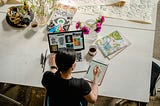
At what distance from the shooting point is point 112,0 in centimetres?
245

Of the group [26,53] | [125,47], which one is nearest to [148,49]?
[125,47]

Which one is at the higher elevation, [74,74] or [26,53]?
[26,53]

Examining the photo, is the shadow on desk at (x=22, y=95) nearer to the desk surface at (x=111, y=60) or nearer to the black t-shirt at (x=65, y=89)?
the desk surface at (x=111, y=60)

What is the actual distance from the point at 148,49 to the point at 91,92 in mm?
613

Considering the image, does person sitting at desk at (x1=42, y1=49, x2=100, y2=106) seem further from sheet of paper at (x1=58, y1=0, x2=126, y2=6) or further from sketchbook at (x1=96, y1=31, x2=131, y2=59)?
sheet of paper at (x1=58, y1=0, x2=126, y2=6)

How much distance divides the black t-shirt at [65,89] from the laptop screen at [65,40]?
0.33 meters

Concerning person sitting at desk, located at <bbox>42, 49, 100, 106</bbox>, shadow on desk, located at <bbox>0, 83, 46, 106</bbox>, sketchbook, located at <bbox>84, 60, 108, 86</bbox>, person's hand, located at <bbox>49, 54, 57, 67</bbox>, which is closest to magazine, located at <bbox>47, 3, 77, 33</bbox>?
person's hand, located at <bbox>49, 54, 57, 67</bbox>

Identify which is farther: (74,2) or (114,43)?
(74,2)

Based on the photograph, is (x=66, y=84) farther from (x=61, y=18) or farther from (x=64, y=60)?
(x=61, y=18)

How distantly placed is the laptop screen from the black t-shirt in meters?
0.33

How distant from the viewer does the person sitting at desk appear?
1.73 m

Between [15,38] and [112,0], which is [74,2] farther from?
[15,38]

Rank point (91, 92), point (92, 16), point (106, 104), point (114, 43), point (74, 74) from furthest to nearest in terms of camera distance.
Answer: point (106, 104)
point (92, 16)
point (114, 43)
point (74, 74)
point (91, 92)

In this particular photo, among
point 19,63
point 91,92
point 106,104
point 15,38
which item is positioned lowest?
point 106,104
